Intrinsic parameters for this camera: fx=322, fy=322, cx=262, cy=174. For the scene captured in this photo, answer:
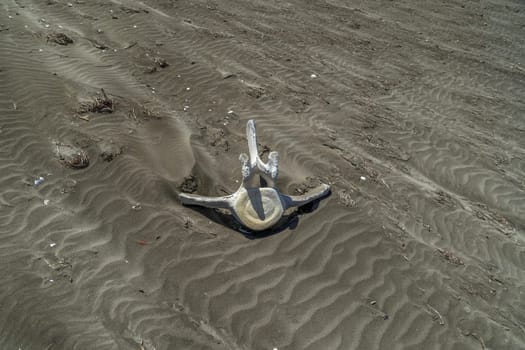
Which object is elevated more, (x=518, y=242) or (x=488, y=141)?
(x=488, y=141)

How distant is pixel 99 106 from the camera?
557cm

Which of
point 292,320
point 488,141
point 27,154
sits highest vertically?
point 488,141

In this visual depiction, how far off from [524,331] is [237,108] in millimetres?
5524

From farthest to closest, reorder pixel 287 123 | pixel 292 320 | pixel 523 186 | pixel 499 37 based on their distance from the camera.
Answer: pixel 499 37
pixel 287 123
pixel 523 186
pixel 292 320

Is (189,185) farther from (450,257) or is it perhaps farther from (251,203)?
(450,257)

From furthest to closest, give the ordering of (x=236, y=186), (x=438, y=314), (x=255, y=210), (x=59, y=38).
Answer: (x=59, y=38) < (x=236, y=186) < (x=255, y=210) < (x=438, y=314)

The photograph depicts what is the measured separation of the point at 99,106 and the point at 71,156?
131cm

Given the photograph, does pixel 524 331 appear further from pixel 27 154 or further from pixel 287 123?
pixel 27 154

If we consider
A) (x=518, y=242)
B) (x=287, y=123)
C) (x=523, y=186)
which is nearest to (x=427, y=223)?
(x=518, y=242)

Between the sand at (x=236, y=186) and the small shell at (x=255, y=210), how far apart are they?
225 mm

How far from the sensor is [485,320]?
3652 mm

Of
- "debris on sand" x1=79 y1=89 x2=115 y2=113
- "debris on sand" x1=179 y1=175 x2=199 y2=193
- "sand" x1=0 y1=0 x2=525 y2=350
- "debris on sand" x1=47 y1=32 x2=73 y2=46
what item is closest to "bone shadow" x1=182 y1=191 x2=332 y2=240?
"sand" x1=0 y1=0 x2=525 y2=350

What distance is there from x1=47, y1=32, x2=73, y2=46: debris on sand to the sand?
7 centimetres

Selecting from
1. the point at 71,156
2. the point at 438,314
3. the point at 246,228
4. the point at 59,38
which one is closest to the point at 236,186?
the point at 246,228
